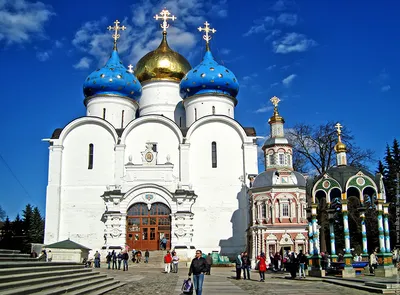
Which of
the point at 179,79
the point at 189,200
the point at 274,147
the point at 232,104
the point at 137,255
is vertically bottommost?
the point at 137,255

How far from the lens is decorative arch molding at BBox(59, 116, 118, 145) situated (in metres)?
32.0

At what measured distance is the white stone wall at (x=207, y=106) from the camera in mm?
33844

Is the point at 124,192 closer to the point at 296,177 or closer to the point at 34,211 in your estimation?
the point at 296,177

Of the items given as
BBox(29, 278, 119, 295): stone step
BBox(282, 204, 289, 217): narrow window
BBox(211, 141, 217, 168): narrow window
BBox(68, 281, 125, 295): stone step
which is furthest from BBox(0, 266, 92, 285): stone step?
BBox(211, 141, 217, 168): narrow window

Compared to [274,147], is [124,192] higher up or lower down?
lower down

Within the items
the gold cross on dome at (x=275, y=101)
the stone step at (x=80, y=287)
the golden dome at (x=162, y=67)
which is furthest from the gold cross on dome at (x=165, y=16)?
the stone step at (x=80, y=287)

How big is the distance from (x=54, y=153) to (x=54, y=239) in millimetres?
5668

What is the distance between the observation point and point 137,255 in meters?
27.7

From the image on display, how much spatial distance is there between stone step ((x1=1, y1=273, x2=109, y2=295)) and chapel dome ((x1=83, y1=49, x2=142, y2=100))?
2085 cm

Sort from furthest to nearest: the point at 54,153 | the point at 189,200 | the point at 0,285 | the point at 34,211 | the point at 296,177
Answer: the point at 34,211, the point at 54,153, the point at 189,200, the point at 296,177, the point at 0,285

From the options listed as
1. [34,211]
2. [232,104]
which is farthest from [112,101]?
[34,211]

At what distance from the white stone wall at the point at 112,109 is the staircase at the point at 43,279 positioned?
1972 centimetres

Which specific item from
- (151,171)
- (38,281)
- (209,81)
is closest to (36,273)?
(38,281)

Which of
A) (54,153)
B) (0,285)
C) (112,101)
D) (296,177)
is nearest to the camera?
(0,285)
